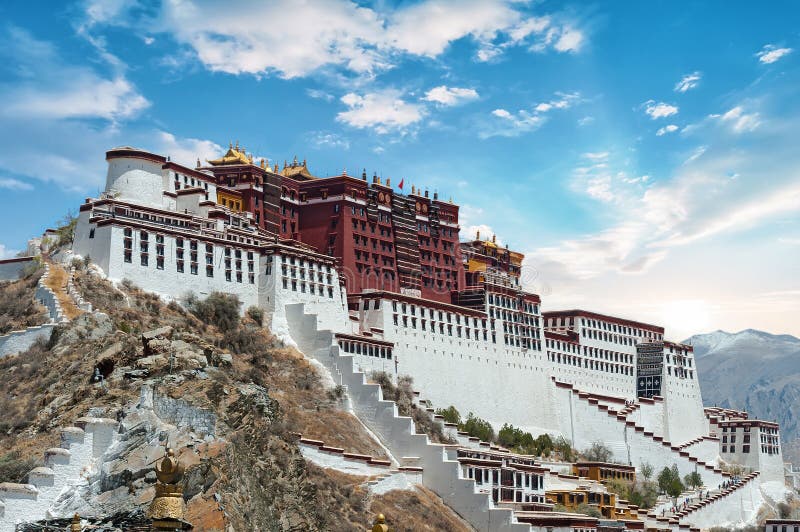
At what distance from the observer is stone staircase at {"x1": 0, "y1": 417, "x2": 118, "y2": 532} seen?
42.1 m

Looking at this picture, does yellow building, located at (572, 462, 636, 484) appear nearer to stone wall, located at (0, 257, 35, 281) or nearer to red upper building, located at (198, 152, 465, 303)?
red upper building, located at (198, 152, 465, 303)

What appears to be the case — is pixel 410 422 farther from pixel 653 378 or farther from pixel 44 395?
pixel 653 378

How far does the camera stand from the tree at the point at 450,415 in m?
80.7

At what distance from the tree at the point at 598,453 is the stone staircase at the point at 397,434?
28.0 metres

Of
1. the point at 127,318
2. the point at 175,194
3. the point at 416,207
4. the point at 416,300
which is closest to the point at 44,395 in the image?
the point at 127,318

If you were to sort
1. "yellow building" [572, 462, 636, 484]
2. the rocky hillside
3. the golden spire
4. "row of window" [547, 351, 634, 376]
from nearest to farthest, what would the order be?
the golden spire
the rocky hillside
"yellow building" [572, 462, 636, 484]
"row of window" [547, 351, 634, 376]

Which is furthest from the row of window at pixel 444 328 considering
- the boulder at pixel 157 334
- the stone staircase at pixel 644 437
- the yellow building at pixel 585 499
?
the boulder at pixel 157 334

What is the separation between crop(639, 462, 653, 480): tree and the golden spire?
3193 inches

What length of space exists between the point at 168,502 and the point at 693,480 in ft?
280

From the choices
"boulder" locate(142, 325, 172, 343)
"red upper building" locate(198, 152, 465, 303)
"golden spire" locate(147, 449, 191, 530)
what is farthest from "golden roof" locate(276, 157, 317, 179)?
"golden spire" locate(147, 449, 191, 530)

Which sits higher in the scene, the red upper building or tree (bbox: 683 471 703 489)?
the red upper building

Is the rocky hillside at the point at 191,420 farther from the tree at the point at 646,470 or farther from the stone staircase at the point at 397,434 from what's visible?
the tree at the point at 646,470

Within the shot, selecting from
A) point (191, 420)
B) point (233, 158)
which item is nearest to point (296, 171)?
point (233, 158)

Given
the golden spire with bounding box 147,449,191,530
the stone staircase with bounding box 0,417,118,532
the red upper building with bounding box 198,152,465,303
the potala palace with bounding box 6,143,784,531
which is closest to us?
Result: the golden spire with bounding box 147,449,191,530
